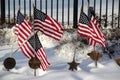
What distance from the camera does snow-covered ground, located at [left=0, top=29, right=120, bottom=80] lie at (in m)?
8.02

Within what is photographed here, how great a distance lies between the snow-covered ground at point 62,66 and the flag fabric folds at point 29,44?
0.25m

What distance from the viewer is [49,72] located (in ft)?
28.2

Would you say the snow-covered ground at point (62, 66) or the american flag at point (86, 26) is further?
the american flag at point (86, 26)

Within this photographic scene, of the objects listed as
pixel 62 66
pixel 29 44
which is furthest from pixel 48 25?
pixel 62 66

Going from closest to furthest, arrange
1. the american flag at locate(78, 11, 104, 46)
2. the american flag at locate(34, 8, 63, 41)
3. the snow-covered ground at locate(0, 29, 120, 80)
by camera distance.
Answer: the snow-covered ground at locate(0, 29, 120, 80) → the american flag at locate(34, 8, 63, 41) → the american flag at locate(78, 11, 104, 46)

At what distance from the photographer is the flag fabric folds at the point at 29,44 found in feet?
28.6

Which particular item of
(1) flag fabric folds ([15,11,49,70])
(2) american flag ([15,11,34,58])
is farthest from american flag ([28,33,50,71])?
(2) american flag ([15,11,34,58])

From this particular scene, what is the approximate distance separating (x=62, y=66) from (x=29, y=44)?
151cm

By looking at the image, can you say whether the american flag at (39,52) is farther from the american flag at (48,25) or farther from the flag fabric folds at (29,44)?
the american flag at (48,25)

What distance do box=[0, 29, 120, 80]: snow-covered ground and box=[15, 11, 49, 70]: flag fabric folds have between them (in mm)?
251

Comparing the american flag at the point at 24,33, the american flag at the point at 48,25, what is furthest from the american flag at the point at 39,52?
the american flag at the point at 48,25

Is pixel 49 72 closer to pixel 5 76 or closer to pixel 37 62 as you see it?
pixel 37 62

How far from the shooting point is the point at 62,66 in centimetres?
1002

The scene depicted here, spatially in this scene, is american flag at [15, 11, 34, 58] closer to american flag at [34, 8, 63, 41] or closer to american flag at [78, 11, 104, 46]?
american flag at [34, 8, 63, 41]
